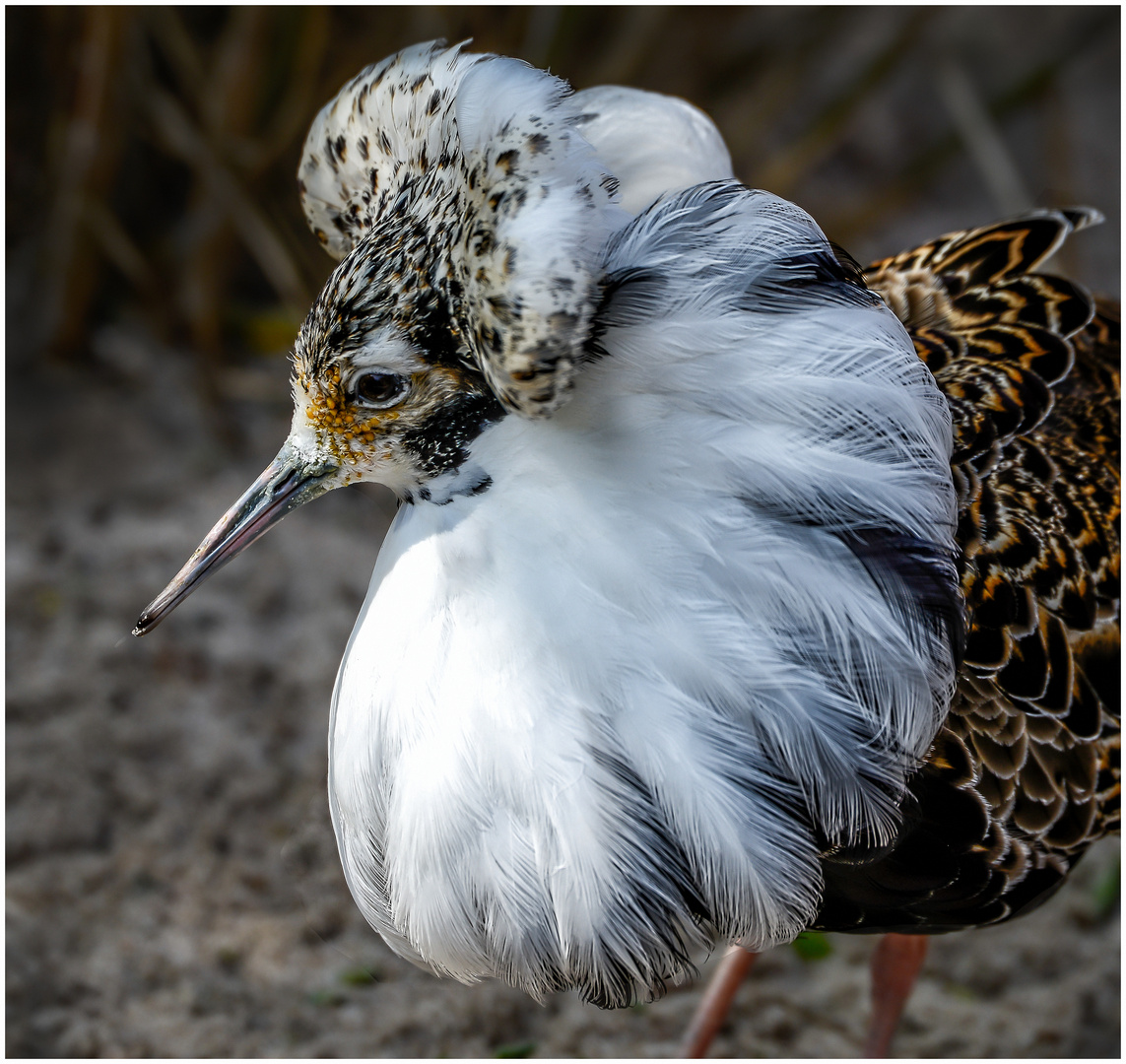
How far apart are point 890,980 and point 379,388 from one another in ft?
4.36

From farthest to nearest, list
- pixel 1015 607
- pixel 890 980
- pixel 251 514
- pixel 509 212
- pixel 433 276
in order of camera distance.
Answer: pixel 890 980 < pixel 1015 607 < pixel 251 514 < pixel 433 276 < pixel 509 212

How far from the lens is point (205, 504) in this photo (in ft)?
9.62

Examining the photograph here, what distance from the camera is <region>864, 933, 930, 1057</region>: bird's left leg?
1742 millimetres

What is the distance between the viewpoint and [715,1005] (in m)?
1.86

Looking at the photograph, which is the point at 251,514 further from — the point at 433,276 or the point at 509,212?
the point at 509,212

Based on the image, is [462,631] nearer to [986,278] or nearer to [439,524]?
[439,524]

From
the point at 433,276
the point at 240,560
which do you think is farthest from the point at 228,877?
the point at 433,276

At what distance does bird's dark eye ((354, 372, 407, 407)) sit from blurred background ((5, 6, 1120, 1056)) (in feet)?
3.11

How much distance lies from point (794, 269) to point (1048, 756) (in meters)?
0.76

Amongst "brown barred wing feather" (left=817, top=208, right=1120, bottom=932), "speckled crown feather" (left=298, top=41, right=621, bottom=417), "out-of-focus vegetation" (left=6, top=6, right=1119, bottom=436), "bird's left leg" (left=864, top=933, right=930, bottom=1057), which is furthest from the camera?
"out-of-focus vegetation" (left=6, top=6, right=1119, bottom=436)

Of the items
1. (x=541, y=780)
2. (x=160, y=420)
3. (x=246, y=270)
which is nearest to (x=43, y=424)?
(x=160, y=420)

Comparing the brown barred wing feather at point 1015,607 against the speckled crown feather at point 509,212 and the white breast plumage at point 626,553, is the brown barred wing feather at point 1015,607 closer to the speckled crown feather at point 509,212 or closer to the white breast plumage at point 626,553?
the white breast plumage at point 626,553

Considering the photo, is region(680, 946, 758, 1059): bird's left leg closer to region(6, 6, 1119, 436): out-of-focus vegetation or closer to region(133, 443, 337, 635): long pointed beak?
region(133, 443, 337, 635): long pointed beak

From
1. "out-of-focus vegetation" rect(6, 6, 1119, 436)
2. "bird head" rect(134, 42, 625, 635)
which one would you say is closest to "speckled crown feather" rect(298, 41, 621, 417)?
"bird head" rect(134, 42, 625, 635)
